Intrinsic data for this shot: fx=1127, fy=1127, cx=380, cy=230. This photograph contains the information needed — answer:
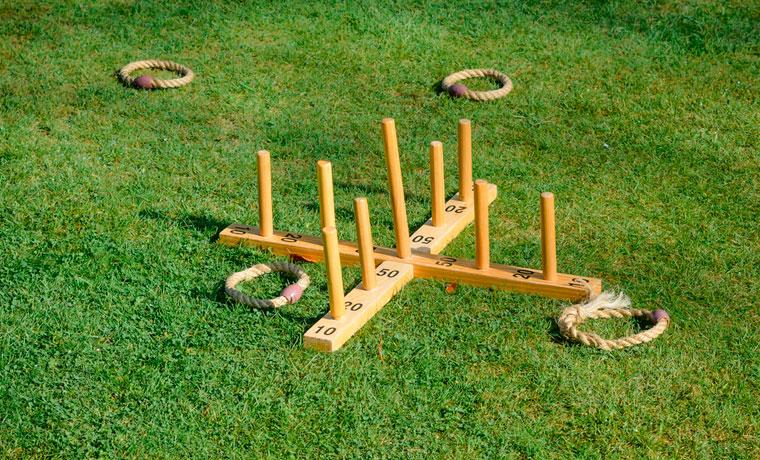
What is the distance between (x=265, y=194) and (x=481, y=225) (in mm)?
1254

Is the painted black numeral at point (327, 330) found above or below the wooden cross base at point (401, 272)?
above

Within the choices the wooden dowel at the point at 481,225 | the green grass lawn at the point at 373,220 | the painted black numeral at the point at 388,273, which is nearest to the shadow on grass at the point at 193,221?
the green grass lawn at the point at 373,220

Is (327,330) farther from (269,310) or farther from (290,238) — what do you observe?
(290,238)

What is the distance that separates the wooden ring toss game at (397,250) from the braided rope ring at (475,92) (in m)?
1.75

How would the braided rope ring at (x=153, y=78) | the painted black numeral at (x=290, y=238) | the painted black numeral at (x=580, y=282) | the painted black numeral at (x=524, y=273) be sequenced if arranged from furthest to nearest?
the braided rope ring at (x=153, y=78) → the painted black numeral at (x=290, y=238) → the painted black numeral at (x=524, y=273) → the painted black numeral at (x=580, y=282)

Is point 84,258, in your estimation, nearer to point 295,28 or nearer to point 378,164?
point 378,164

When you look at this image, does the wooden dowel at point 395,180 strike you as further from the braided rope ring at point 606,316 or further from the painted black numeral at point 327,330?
the braided rope ring at point 606,316

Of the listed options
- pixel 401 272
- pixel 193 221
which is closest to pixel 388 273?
pixel 401 272

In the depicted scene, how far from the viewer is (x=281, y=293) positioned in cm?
579

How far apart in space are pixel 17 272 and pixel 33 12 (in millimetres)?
4648

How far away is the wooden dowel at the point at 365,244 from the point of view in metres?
5.47

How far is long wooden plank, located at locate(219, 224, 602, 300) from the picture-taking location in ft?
18.9

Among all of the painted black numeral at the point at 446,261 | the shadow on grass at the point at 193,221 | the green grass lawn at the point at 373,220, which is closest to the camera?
the green grass lawn at the point at 373,220

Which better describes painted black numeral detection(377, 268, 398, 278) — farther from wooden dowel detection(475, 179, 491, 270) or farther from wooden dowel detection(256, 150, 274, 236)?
wooden dowel detection(256, 150, 274, 236)
